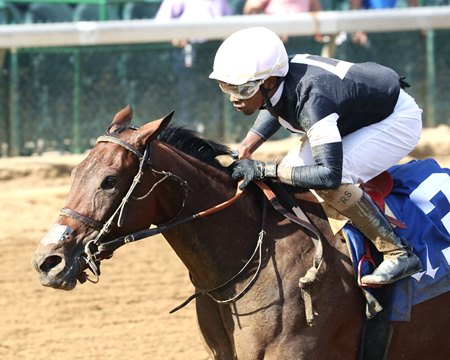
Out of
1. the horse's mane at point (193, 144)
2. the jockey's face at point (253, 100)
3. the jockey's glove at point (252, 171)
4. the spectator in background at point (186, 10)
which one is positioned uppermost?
the jockey's face at point (253, 100)

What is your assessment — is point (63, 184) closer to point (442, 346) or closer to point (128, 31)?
point (128, 31)

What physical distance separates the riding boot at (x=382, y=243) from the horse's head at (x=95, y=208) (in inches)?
37.0

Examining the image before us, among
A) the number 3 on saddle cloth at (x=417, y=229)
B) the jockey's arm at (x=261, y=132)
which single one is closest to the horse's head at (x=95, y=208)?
the jockey's arm at (x=261, y=132)

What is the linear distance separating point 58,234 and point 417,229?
1735 millimetres

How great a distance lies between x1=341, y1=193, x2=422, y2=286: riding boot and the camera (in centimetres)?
488

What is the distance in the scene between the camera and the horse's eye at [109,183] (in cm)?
467

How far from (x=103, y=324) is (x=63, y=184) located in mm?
3174

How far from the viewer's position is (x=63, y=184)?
34.3 ft

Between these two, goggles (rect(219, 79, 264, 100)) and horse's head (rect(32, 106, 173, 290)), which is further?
goggles (rect(219, 79, 264, 100))

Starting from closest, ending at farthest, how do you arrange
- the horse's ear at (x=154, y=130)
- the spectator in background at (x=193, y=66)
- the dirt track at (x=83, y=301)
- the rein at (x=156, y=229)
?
the rein at (x=156, y=229)
the horse's ear at (x=154, y=130)
the dirt track at (x=83, y=301)
the spectator in background at (x=193, y=66)

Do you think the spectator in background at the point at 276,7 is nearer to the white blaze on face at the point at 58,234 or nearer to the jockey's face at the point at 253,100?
the jockey's face at the point at 253,100

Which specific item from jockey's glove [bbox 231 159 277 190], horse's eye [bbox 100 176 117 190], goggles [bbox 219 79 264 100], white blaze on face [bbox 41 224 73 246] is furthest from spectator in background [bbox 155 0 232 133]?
white blaze on face [bbox 41 224 73 246]

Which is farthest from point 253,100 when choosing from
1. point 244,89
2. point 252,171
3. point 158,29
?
point 158,29

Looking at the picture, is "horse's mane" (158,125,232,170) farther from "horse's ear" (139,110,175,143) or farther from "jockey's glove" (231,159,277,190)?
"horse's ear" (139,110,175,143)
